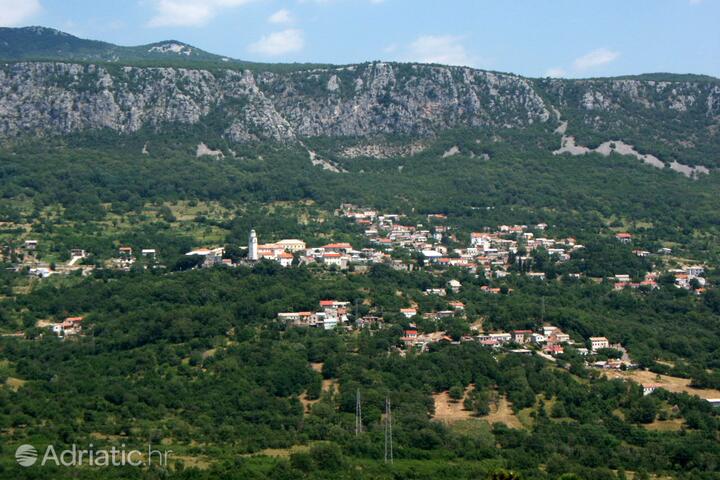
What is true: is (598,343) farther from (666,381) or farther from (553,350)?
(666,381)

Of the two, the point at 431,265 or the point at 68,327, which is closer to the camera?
the point at 68,327

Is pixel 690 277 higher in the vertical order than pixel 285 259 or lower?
lower

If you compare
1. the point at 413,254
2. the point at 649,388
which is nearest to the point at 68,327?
the point at 413,254

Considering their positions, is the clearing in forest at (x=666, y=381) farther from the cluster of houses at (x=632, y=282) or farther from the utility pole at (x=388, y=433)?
the cluster of houses at (x=632, y=282)

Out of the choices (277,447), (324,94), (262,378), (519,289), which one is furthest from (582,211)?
(277,447)

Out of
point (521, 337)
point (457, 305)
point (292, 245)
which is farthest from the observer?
point (292, 245)

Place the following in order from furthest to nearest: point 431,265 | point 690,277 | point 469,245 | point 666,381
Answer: point 469,245
point 431,265
point 690,277
point 666,381

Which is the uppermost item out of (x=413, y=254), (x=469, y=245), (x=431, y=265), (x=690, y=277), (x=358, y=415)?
(x=413, y=254)

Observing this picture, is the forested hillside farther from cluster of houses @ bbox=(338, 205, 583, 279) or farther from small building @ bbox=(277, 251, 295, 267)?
cluster of houses @ bbox=(338, 205, 583, 279)

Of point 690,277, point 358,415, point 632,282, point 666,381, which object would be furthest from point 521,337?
point 690,277

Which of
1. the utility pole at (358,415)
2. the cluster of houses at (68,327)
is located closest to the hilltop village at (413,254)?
the cluster of houses at (68,327)
